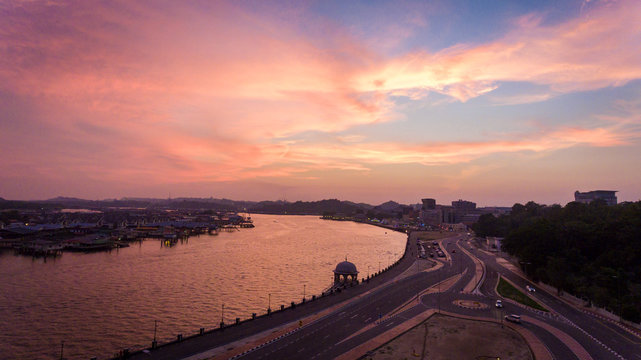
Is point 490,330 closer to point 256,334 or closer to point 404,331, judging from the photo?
point 404,331

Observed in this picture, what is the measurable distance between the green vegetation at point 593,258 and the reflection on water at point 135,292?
46.7 metres

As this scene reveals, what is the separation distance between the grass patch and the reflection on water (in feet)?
126

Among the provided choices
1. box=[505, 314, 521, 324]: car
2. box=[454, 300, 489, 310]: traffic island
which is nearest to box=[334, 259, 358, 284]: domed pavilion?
box=[454, 300, 489, 310]: traffic island

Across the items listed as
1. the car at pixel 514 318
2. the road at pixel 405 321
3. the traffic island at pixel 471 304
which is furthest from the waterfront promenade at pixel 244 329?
the car at pixel 514 318

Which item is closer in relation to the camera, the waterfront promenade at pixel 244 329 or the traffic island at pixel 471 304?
the waterfront promenade at pixel 244 329

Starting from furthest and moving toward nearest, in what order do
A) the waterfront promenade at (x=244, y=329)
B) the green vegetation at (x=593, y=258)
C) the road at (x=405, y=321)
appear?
1. the green vegetation at (x=593, y=258)
2. the road at (x=405, y=321)
3. the waterfront promenade at (x=244, y=329)

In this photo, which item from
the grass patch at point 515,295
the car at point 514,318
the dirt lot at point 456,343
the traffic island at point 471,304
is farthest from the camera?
the grass patch at point 515,295

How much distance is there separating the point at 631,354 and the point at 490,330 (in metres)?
16.0

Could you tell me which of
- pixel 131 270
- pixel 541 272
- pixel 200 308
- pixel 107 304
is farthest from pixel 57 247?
pixel 541 272

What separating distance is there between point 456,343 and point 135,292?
70834 millimetres

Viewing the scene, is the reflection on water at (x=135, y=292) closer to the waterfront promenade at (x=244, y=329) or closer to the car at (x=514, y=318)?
the waterfront promenade at (x=244, y=329)

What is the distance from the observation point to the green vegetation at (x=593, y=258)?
62.1 m

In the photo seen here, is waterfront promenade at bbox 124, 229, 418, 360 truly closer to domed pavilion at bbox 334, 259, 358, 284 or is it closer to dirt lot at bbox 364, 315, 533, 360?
Result: domed pavilion at bbox 334, 259, 358, 284

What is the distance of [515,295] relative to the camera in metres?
71.8
